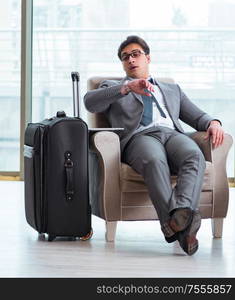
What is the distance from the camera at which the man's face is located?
414cm

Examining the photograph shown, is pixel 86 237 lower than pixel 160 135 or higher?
lower

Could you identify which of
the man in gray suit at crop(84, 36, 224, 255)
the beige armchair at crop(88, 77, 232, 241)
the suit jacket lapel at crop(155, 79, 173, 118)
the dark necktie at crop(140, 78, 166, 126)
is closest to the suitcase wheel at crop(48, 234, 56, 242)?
the beige armchair at crop(88, 77, 232, 241)

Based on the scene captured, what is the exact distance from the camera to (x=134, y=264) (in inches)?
131

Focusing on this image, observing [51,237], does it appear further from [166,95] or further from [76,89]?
[166,95]

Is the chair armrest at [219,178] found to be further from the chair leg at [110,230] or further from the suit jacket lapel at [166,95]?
the chair leg at [110,230]

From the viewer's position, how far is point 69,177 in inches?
149

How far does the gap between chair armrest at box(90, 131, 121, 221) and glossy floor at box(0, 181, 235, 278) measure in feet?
0.55

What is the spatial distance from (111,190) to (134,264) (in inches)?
22.9

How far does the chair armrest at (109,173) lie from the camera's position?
12.6ft

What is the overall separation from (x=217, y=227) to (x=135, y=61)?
37.7 inches

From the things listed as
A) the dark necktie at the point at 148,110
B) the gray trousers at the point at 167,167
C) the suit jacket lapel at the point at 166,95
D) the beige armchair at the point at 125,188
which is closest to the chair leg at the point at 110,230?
the beige armchair at the point at 125,188

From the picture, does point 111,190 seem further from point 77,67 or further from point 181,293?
point 77,67

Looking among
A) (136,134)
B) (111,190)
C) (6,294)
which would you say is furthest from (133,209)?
(6,294)

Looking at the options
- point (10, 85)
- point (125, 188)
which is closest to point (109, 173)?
point (125, 188)
